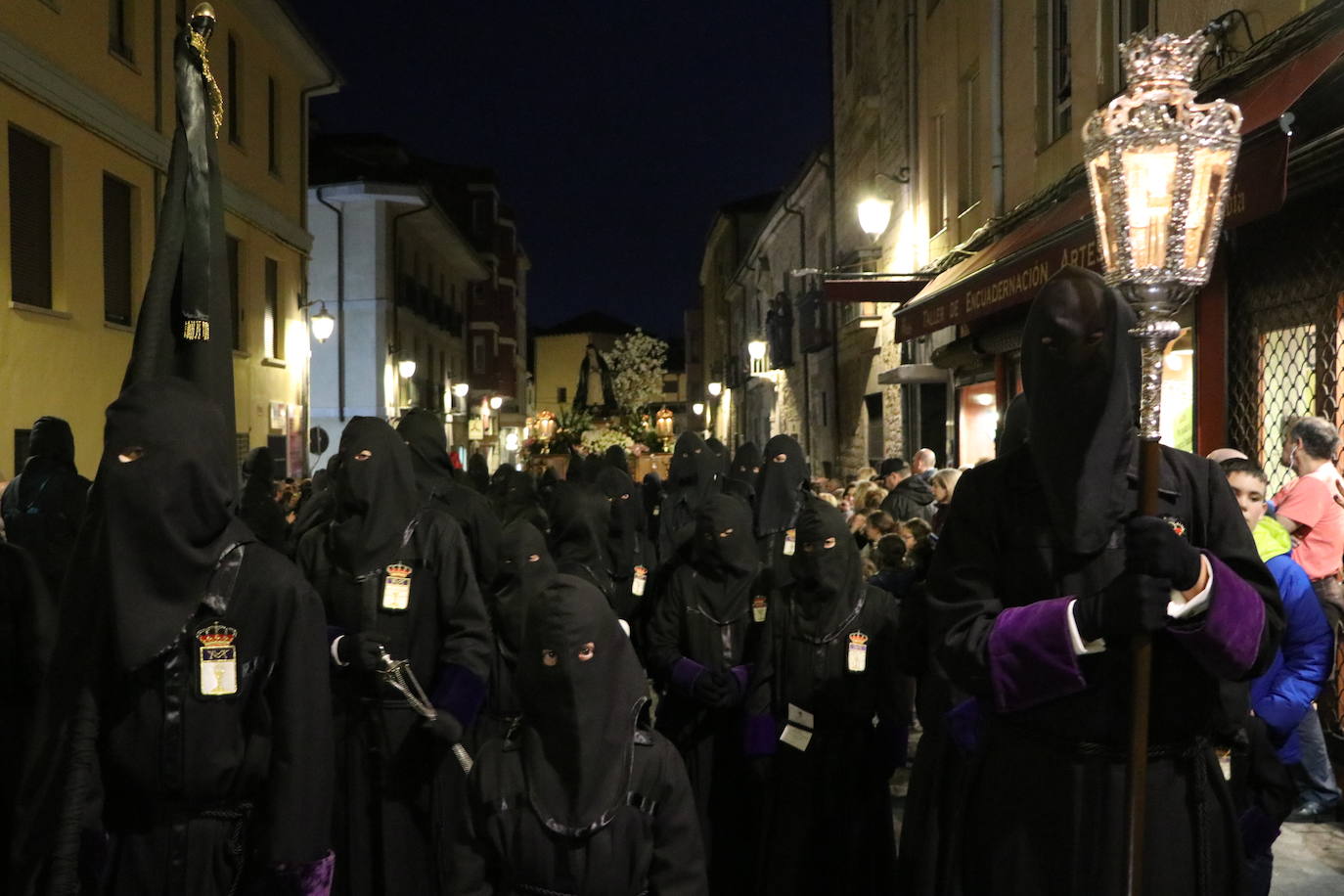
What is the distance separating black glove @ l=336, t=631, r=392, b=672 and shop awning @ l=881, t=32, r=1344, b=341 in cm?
359

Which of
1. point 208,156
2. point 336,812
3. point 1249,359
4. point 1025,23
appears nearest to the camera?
point 208,156

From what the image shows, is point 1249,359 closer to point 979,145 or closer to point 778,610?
point 778,610

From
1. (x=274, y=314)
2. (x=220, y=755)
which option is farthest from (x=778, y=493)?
(x=274, y=314)

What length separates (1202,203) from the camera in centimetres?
309

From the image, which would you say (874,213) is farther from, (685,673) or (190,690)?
(190,690)

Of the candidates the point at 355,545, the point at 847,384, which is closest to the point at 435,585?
the point at 355,545

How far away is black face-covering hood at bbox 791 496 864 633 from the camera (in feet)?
18.5

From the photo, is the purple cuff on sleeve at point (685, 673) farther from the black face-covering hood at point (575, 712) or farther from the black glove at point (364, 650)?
the black face-covering hood at point (575, 712)

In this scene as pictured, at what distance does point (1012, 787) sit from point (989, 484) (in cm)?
75

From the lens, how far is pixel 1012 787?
314 centimetres

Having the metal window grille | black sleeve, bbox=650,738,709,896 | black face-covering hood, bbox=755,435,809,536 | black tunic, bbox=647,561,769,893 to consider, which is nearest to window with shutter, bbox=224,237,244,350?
black face-covering hood, bbox=755,435,809,536

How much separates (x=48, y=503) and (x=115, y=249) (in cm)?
1154

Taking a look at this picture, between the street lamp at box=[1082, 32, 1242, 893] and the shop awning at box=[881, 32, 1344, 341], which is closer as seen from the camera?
the street lamp at box=[1082, 32, 1242, 893]

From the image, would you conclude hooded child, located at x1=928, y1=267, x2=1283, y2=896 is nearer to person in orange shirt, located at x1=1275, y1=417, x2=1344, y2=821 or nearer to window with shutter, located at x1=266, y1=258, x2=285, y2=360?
person in orange shirt, located at x1=1275, y1=417, x2=1344, y2=821
